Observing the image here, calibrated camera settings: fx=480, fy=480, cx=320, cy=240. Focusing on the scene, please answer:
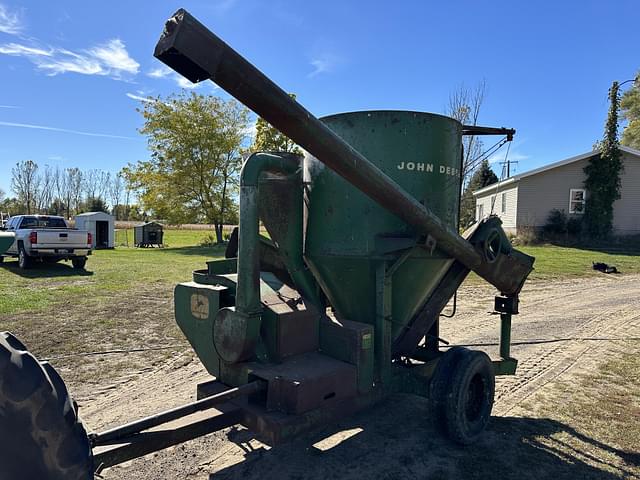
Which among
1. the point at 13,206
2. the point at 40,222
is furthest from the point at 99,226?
the point at 13,206

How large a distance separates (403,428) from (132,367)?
11.9 feet

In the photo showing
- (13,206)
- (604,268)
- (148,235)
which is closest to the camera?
(604,268)

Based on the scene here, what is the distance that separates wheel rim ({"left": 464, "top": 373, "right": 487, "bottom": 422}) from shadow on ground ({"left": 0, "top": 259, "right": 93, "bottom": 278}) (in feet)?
43.2

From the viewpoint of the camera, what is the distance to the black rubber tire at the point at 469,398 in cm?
423

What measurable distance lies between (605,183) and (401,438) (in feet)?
90.8

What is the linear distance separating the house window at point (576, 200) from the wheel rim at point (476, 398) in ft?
87.5

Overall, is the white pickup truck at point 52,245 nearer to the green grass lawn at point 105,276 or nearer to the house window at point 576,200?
the green grass lawn at point 105,276

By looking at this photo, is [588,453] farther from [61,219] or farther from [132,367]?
[61,219]

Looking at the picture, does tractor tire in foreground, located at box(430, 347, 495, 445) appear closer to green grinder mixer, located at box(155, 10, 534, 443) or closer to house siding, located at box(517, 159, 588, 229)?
green grinder mixer, located at box(155, 10, 534, 443)

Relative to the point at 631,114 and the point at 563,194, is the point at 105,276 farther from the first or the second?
the point at 631,114

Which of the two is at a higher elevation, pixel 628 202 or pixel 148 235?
pixel 628 202

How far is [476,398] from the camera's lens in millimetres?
4680

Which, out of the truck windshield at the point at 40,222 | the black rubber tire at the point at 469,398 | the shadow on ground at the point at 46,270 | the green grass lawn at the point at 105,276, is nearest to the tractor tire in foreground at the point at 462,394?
the black rubber tire at the point at 469,398

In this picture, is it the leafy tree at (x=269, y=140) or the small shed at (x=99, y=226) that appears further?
the small shed at (x=99, y=226)
